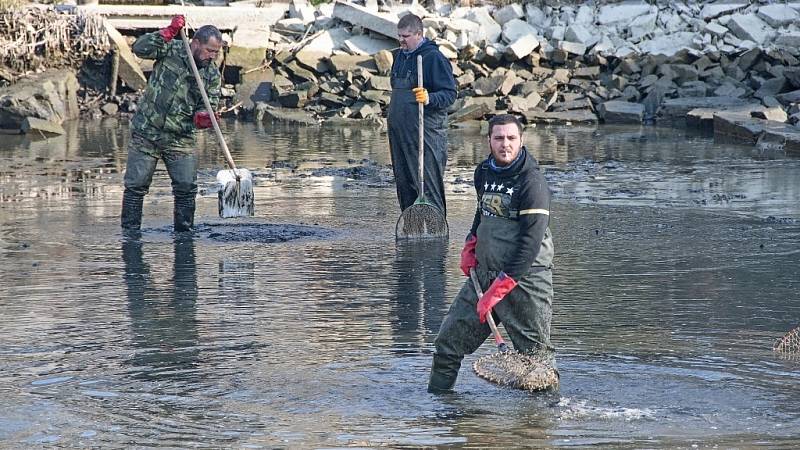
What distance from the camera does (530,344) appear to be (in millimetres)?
6805

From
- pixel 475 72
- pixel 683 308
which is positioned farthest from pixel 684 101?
pixel 683 308

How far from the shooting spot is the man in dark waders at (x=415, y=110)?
11.8 m

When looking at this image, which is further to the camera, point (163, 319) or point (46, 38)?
point (46, 38)

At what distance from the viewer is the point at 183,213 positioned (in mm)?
12289

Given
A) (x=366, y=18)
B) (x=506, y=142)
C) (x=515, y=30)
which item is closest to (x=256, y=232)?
(x=506, y=142)

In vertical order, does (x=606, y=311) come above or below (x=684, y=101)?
below

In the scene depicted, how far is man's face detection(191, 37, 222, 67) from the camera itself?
1192 centimetres

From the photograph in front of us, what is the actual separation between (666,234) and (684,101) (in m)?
12.6

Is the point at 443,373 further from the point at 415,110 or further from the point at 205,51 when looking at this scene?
the point at 205,51

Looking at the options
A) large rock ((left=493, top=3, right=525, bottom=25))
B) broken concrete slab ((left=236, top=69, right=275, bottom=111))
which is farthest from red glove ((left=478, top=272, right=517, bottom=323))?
large rock ((left=493, top=3, right=525, bottom=25))

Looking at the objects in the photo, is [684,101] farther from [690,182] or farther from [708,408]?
[708,408]

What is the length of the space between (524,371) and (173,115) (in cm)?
599

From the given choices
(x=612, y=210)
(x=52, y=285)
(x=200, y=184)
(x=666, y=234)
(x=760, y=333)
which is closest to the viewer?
(x=760, y=333)

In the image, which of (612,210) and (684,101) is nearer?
(612,210)
